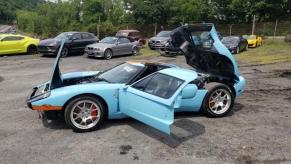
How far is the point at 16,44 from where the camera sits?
2245cm

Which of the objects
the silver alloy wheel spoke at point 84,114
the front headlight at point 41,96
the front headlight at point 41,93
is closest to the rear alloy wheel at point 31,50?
the front headlight at point 41,93

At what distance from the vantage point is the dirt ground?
544 centimetres

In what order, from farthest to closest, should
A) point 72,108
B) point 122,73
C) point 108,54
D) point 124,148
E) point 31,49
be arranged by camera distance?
point 31,49 → point 108,54 → point 122,73 → point 72,108 → point 124,148

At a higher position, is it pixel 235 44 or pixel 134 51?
pixel 235 44

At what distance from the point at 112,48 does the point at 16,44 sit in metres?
6.23

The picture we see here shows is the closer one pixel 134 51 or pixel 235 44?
pixel 134 51

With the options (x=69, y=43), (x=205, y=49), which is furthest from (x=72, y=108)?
(x=69, y=43)

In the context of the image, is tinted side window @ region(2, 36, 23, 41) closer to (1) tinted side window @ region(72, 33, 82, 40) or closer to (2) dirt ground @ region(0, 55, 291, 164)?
(1) tinted side window @ region(72, 33, 82, 40)

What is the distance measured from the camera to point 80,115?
21.3 feet

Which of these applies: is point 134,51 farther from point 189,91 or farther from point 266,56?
point 189,91

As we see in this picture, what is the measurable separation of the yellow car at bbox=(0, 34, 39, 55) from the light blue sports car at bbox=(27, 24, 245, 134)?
15.9 meters

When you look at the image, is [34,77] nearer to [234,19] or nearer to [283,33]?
[283,33]

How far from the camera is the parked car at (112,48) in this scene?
20.8m

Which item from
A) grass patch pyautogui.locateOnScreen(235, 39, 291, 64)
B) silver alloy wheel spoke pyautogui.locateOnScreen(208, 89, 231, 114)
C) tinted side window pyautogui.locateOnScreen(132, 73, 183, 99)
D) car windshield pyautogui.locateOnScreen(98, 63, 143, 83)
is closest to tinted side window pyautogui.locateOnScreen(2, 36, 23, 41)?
grass patch pyautogui.locateOnScreen(235, 39, 291, 64)
